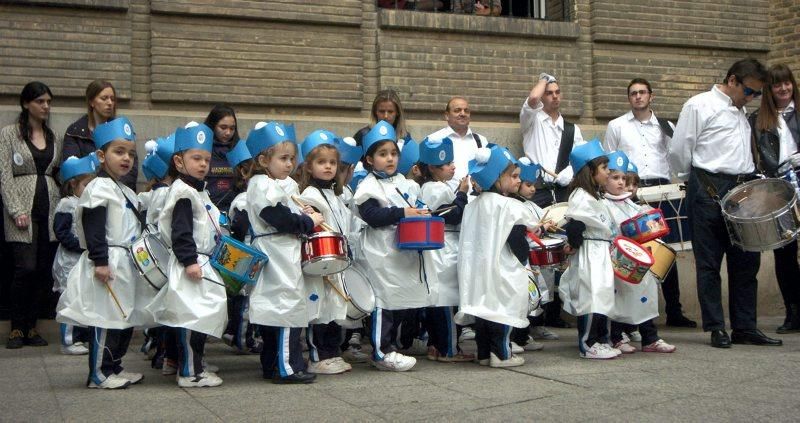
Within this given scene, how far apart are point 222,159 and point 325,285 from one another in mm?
2189

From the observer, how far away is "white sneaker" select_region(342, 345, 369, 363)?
8.38 m

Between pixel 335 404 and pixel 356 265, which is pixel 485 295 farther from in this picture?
pixel 335 404

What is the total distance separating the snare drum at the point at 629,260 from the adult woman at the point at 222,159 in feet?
10.3

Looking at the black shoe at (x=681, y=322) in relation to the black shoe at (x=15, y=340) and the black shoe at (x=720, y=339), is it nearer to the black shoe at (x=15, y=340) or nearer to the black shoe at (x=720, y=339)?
the black shoe at (x=720, y=339)

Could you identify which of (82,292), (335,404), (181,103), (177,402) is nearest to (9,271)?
(181,103)

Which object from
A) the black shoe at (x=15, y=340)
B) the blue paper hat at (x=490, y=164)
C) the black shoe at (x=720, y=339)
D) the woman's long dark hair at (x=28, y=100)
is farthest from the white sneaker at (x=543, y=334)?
the woman's long dark hair at (x=28, y=100)

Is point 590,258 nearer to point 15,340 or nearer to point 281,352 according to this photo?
point 281,352

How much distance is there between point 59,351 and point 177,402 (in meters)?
2.98

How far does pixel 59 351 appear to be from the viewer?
8977 mm

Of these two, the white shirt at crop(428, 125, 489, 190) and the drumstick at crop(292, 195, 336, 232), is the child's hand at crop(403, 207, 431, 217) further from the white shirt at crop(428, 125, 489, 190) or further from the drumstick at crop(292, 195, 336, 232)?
the white shirt at crop(428, 125, 489, 190)

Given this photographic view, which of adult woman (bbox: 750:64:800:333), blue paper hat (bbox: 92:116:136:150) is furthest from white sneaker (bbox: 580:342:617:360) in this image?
blue paper hat (bbox: 92:116:136:150)

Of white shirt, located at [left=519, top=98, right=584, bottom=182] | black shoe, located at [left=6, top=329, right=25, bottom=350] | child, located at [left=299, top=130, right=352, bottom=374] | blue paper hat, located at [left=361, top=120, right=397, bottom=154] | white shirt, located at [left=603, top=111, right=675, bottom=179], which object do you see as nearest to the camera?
child, located at [left=299, top=130, right=352, bottom=374]

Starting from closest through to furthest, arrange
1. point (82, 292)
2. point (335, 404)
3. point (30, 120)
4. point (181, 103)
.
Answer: point (335, 404) → point (82, 292) → point (30, 120) → point (181, 103)

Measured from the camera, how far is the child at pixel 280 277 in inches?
277
